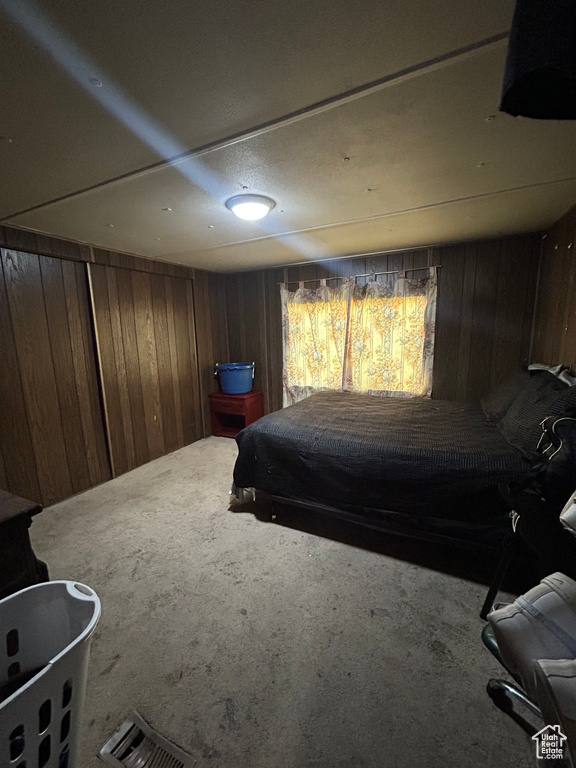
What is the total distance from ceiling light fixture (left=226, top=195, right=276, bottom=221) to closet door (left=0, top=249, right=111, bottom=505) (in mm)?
1679

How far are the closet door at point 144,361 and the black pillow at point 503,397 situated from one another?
10.5ft

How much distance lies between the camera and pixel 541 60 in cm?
49

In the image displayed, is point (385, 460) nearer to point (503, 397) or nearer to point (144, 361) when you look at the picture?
point (503, 397)

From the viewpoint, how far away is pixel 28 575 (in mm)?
1182

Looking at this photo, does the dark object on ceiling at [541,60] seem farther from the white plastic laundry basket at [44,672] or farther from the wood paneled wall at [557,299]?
the wood paneled wall at [557,299]

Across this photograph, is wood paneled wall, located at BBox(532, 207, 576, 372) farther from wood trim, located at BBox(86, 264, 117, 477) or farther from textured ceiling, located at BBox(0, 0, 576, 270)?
wood trim, located at BBox(86, 264, 117, 477)

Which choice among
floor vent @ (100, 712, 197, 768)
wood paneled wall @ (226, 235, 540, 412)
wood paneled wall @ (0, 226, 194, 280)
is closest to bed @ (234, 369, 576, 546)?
wood paneled wall @ (226, 235, 540, 412)

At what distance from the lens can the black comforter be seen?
170 cm

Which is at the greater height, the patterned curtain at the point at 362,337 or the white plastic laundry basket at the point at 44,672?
the patterned curtain at the point at 362,337

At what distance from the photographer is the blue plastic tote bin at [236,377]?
407 centimetres

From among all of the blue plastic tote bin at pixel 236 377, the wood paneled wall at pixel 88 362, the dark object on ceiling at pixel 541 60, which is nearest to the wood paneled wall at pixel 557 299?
the dark object on ceiling at pixel 541 60

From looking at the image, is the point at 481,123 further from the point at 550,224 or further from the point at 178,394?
the point at 178,394

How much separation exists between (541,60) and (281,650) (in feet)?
A: 6.31

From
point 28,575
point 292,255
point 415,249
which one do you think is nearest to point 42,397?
point 28,575
